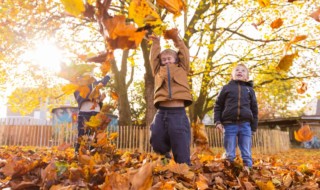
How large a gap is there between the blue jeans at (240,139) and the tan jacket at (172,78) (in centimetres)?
104

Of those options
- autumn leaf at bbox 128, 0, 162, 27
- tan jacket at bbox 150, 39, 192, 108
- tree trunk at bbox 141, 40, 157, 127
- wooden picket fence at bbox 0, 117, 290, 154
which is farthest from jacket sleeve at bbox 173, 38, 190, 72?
wooden picket fence at bbox 0, 117, 290, 154

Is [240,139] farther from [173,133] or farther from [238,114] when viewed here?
[173,133]

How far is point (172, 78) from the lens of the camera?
10.7ft

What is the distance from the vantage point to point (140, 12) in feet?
4.77

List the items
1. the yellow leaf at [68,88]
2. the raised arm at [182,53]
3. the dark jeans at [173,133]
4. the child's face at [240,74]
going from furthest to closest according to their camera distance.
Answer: the child's face at [240,74], the raised arm at [182,53], the dark jeans at [173,133], the yellow leaf at [68,88]

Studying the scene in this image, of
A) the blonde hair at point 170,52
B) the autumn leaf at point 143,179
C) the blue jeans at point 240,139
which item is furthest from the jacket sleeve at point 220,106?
the autumn leaf at point 143,179

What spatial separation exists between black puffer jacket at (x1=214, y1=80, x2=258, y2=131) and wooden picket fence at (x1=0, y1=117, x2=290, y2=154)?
7.85 m

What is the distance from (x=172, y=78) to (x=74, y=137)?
34.4ft

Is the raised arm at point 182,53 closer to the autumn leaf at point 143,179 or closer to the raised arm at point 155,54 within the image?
the raised arm at point 155,54

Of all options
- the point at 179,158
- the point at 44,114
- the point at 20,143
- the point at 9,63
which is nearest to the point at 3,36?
the point at 9,63

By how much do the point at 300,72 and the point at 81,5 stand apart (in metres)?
15.2

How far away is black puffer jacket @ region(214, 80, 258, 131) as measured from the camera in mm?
4062

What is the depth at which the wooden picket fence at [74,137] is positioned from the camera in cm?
1243

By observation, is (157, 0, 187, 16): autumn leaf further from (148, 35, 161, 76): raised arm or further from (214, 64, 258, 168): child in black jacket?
(214, 64, 258, 168): child in black jacket
